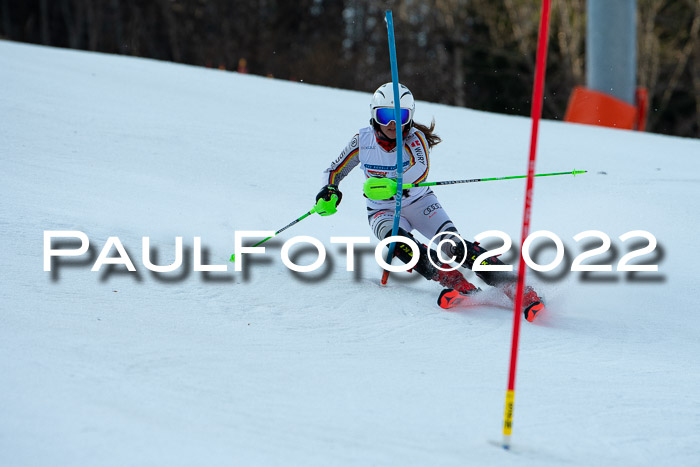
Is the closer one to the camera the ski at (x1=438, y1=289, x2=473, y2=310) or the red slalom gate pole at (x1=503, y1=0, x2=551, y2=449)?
the red slalom gate pole at (x1=503, y1=0, x2=551, y2=449)

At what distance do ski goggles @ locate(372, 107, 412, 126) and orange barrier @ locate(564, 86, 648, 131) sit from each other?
7.82 meters

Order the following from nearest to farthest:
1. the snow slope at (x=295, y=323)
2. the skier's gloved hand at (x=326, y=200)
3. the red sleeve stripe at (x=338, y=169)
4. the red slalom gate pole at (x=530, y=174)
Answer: the red slalom gate pole at (x=530, y=174) < the snow slope at (x=295, y=323) < the skier's gloved hand at (x=326, y=200) < the red sleeve stripe at (x=338, y=169)

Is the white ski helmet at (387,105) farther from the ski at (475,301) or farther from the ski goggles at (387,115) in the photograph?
the ski at (475,301)

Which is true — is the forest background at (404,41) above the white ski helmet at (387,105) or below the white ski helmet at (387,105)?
above

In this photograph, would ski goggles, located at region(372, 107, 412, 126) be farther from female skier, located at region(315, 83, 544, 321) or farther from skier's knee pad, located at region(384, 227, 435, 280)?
skier's knee pad, located at region(384, 227, 435, 280)

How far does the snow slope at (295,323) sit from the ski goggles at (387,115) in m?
0.97

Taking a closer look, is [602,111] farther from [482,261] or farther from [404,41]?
[404,41]

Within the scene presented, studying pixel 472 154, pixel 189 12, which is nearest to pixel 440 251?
pixel 472 154

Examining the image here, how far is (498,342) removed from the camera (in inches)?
157

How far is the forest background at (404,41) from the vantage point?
23031 millimetres

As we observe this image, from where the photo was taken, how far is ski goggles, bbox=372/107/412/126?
466 cm

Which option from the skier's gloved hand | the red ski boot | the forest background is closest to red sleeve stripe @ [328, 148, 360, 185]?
the skier's gloved hand

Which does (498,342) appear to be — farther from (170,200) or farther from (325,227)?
(170,200)

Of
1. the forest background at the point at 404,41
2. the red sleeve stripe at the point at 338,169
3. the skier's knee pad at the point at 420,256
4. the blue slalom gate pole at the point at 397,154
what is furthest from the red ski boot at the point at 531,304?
the forest background at the point at 404,41
